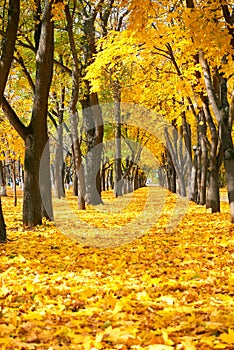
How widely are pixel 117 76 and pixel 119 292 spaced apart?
14332 mm

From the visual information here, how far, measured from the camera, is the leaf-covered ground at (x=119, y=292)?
3336 mm

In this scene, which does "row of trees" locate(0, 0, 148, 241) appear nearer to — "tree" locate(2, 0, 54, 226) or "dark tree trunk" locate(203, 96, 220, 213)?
"tree" locate(2, 0, 54, 226)

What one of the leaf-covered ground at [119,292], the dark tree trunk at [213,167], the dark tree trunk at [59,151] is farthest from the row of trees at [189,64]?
the dark tree trunk at [59,151]

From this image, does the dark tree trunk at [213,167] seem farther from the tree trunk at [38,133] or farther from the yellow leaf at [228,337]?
the yellow leaf at [228,337]

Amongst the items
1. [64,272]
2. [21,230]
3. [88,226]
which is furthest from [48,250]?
[88,226]

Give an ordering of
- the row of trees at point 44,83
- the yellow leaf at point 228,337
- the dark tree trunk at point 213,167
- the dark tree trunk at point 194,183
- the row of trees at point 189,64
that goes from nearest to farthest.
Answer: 1. the yellow leaf at point 228,337
2. the row of trees at point 189,64
3. the row of trees at point 44,83
4. the dark tree trunk at point 213,167
5. the dark tree trunk at point 194,183

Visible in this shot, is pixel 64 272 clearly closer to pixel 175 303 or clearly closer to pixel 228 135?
pixel 175 303

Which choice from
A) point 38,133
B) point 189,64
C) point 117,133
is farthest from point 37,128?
point 117,133

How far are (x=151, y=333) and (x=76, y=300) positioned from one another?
1425mm

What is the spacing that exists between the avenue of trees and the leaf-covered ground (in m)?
1.95

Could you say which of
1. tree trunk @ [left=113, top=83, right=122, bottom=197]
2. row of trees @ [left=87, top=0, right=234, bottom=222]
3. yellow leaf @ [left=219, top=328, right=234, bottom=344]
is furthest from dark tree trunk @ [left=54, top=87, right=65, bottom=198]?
yellow leaf @ [left=219, top=328, right=234, bottom=344]

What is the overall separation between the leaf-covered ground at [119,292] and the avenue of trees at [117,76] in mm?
1951

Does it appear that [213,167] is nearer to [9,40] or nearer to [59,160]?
[9,40]

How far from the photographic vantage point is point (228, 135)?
10273 mm
